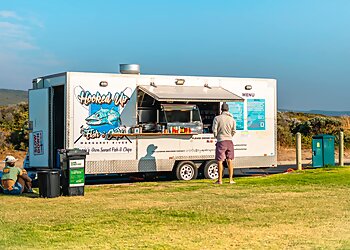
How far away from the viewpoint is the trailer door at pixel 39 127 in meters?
18.4

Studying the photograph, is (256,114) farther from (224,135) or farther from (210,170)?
(224,135)

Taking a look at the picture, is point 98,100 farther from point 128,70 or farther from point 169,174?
point 169,174

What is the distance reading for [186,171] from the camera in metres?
19.5

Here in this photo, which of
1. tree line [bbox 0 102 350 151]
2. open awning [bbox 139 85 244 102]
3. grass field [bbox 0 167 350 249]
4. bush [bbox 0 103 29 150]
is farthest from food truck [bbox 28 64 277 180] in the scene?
tree line [bbox 0 102 350 151]

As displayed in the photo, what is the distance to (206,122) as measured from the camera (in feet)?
65.5

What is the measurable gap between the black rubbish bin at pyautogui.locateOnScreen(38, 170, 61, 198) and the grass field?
0.27 metres

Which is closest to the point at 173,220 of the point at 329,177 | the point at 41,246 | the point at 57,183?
the point at 41,246

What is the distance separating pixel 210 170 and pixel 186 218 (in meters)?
8.92

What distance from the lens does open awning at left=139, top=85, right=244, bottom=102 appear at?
1834cm

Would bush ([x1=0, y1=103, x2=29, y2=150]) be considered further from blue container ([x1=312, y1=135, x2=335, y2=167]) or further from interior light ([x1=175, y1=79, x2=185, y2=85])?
blue container ([x1=312, y1=135, x2=335, y2=167])

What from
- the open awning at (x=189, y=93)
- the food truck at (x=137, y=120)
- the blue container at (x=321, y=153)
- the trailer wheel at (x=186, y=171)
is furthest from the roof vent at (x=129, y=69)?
the blue container at (x=321, y=153)

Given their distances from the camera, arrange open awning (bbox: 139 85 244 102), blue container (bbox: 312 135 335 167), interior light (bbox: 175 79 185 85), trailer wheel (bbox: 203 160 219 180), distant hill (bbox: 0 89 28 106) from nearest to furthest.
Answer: open awning (bbox: 139 85 244 102) → interior light (bbox: 175 79 185 85) → trailer wheel (bbox: 203 160 219 180) → blue container (bbox: 312 135 335 167) → distant hill (bbox: 0 89 28 106)

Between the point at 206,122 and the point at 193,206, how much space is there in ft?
25.7

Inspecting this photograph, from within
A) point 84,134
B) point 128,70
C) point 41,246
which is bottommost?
point 41,246
